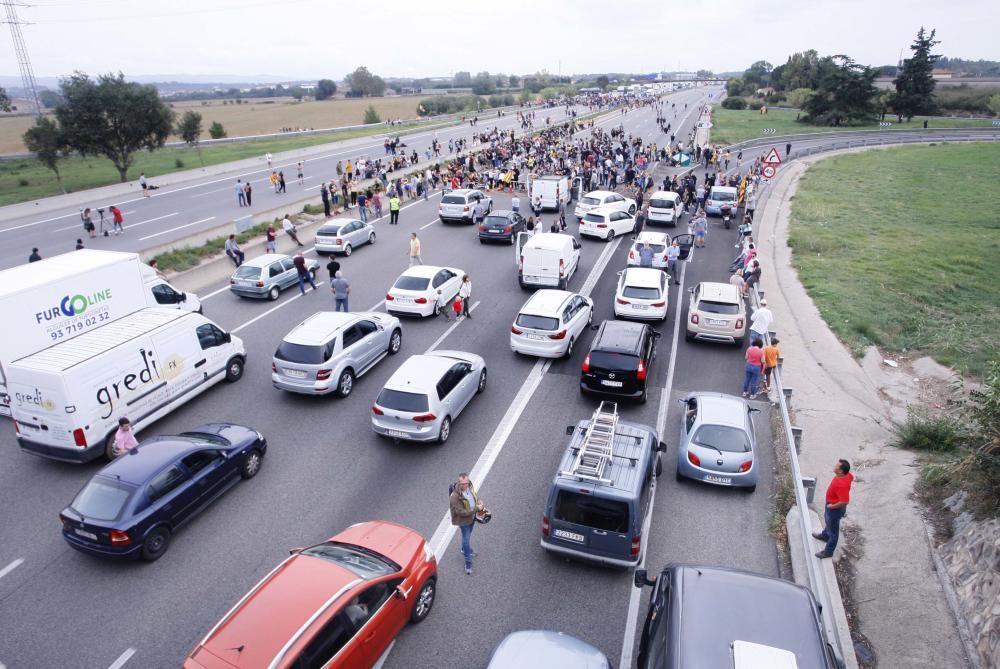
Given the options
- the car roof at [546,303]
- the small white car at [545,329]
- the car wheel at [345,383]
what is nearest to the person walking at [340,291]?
the car wheel at [345,383]

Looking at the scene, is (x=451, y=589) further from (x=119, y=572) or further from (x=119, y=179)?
(x=119, y=179)

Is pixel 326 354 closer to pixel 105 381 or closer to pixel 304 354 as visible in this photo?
pixel 304 354

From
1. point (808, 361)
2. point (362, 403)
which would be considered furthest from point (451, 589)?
point (808, 361)

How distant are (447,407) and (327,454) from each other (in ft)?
8.61

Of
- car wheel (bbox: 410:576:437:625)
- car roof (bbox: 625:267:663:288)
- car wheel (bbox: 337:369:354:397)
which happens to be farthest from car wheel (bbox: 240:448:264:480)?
car roof (bbox: 625:267:663:288)

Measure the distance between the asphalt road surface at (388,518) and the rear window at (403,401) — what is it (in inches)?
40.2

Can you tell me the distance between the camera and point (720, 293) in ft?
57.1

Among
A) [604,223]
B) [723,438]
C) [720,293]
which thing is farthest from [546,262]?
[723,438]

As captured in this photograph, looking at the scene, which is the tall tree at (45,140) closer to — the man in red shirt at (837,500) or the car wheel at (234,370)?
the car wheel at (234,370)

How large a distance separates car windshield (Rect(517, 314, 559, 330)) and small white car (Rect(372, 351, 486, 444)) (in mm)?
3390

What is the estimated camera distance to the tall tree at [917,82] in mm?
88625

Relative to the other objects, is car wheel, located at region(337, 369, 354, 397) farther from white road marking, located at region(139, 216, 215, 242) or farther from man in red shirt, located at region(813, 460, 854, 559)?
white road marking, located at region(139, 216, 215, 242)

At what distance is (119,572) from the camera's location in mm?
9297

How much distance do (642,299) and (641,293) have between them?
0.72ft
